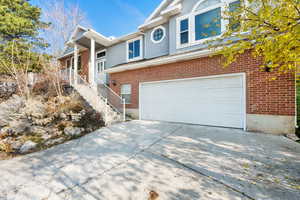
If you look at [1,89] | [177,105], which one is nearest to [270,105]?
[177,105]

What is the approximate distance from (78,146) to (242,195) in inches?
177

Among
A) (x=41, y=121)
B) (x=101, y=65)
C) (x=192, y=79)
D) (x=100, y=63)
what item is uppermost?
(x=100, y=63)

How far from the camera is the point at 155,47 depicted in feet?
29.9

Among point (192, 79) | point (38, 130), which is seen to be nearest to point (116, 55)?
point (192, 79)

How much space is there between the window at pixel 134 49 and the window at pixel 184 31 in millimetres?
3356

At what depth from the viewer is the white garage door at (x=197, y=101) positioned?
5.52 metres

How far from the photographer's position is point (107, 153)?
12.4ft

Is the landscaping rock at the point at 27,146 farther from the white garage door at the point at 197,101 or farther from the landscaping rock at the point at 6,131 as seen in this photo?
the white garage door at the point at 197,101

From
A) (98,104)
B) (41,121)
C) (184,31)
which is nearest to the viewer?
(41,121)

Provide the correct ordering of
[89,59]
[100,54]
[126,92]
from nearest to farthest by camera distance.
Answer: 1. [126,92]
2. [89,59]
3. [100,54]

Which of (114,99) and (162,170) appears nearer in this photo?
(162,170)

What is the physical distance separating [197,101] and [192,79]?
1.10 metres

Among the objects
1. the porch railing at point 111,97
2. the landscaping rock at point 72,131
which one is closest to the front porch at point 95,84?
the porch railing at point 111,97

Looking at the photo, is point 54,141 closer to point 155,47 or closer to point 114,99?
point 114,99
